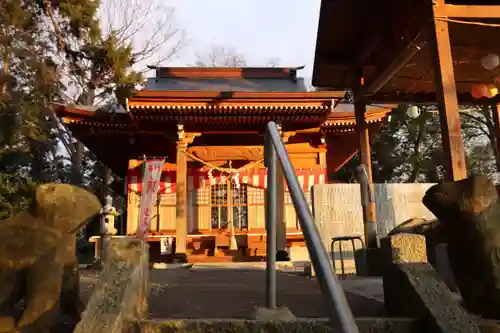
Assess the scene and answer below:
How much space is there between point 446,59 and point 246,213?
8763 millimetres

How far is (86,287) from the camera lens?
518cm

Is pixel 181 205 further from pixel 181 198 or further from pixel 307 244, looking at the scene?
pixel 307 244

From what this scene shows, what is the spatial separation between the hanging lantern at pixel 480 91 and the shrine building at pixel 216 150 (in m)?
3.53

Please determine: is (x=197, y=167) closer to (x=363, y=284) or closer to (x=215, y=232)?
(x=215, y=232)

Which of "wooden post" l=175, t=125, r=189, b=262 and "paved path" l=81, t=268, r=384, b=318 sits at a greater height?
"wooden post" l=175, t=125, r=189, b=262

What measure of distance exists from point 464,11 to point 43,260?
5.42m

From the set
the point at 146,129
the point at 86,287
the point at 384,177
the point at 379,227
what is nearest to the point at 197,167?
the point at 146,129

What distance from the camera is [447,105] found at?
4.87 m

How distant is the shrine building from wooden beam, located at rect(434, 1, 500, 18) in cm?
544

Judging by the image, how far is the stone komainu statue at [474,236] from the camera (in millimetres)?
3039

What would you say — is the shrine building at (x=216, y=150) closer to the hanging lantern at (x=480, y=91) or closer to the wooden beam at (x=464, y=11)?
the hanging lantern at (x=480, y=91)

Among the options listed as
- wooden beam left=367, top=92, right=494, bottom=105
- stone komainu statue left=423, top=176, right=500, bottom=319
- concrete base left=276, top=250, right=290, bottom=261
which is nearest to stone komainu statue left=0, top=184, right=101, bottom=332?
stone komainu statue left=423, top=176, right=500, bottom=319

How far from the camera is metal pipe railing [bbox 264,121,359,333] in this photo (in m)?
1.65

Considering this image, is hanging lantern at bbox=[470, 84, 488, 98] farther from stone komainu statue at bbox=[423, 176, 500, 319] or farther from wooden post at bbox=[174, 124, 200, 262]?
wooden post at bbox=[174, 124, 200, 262]
